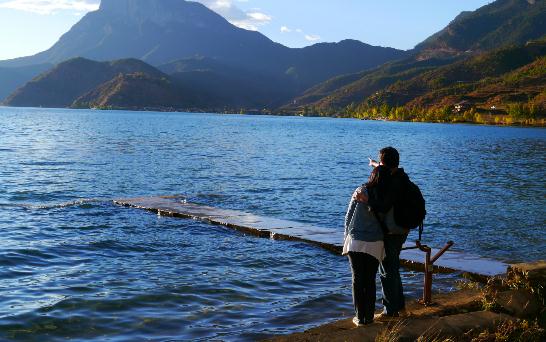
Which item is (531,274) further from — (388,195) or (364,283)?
(388,195)

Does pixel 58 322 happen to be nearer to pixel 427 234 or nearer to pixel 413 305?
pixel 413 305

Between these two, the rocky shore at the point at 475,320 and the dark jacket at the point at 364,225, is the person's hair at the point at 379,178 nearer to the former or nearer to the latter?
the dark jacket at the point at 364,225

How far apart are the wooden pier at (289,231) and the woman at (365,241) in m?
5.67

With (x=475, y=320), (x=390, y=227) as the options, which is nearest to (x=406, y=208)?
(x=390, y=227)

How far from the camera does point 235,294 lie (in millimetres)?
11961

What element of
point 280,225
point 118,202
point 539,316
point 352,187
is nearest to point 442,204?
point 352,187

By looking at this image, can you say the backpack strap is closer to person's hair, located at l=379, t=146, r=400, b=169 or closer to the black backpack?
the black backpack

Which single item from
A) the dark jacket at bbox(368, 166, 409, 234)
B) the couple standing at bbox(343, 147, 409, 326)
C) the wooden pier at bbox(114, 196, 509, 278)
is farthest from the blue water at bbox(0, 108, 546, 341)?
the dark jacket at bbox(368, 166, 409, 234)

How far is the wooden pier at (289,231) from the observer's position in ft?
46.2

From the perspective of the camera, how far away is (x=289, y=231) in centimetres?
1842

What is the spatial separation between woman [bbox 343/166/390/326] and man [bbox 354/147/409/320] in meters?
0.09

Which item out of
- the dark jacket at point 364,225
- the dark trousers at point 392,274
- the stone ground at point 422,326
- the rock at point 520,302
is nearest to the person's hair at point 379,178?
the dark jacket at point 364,225

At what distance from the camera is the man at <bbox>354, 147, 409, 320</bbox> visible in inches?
318

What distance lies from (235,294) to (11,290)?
4.42 m
